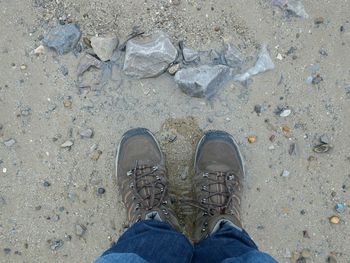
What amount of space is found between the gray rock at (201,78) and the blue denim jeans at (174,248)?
626 millimetres

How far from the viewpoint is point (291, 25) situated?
2.31 meters

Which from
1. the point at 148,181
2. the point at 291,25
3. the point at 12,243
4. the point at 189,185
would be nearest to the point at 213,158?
the point at 189,185

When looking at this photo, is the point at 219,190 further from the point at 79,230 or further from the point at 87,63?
the point at 87,63

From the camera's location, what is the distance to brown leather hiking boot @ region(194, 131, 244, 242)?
233 cm

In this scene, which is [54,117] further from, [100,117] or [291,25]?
[291,25]

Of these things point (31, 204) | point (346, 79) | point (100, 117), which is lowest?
point (31, 204)

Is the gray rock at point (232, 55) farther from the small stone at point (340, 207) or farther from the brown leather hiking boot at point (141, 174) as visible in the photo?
the small stone at point (340, 207)

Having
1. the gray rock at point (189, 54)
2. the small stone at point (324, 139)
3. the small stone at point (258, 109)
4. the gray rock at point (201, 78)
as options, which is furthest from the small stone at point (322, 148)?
the gray rock at point (189, 54)

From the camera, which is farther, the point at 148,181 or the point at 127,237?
the point at 148,181

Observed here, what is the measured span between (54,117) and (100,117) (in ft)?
0.73

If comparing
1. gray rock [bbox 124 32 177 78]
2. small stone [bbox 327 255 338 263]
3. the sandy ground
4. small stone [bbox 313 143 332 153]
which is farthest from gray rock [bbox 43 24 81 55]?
small stone [bbox 327 255 338 263]

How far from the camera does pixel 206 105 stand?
235 centimetres

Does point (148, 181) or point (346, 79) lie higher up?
point (346, 79)

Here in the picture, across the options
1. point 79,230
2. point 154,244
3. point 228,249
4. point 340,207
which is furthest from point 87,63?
point 340,207
